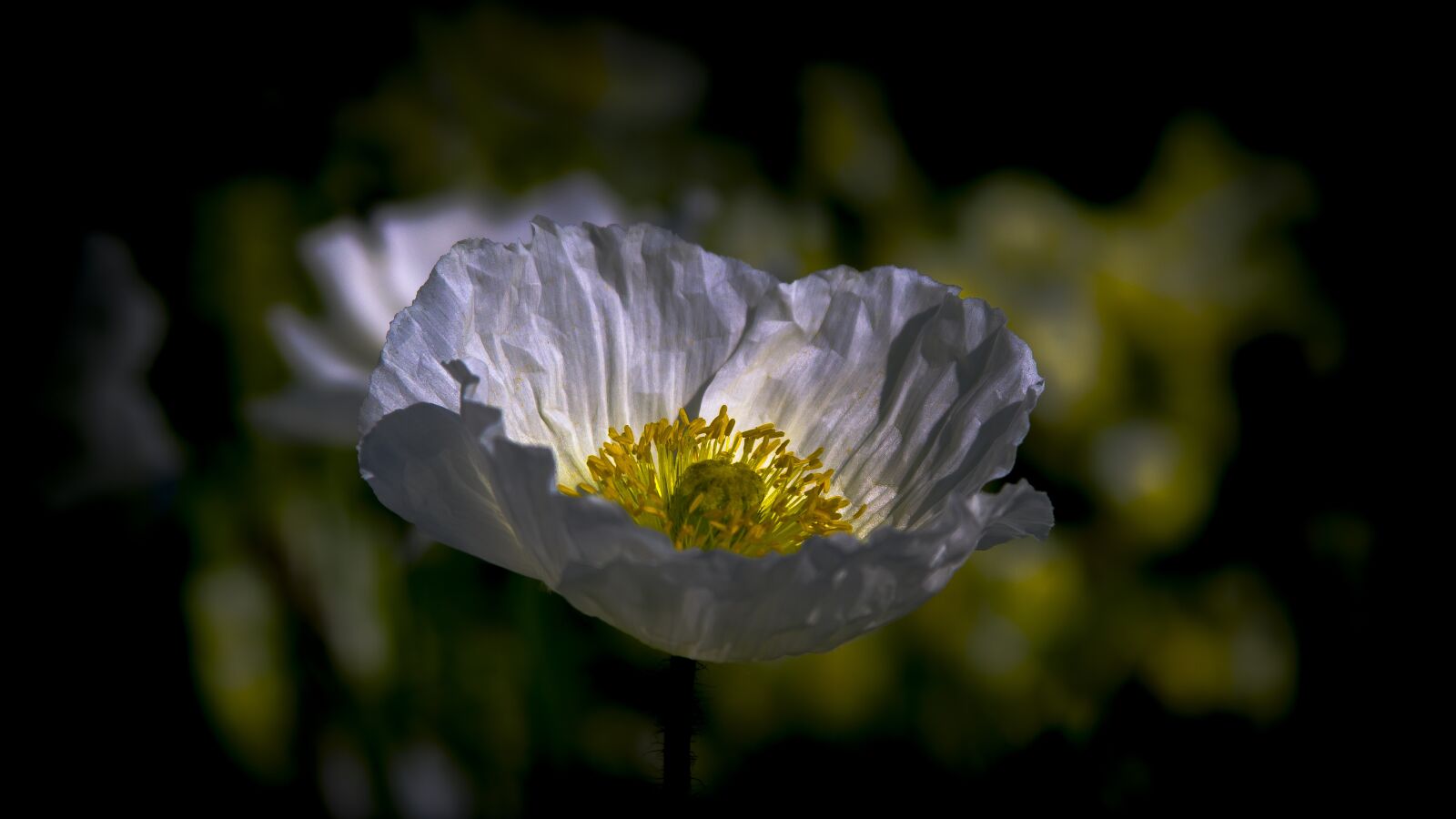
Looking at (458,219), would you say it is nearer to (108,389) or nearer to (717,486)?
(108,389)

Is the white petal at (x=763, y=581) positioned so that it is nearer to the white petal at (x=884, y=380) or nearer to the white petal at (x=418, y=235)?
the white petal at (x=884, y=380)

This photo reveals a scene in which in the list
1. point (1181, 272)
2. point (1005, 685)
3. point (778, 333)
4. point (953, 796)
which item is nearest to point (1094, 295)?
point (1181, 272)

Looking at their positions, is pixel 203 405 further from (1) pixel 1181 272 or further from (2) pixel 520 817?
(1) pixel 1181 272

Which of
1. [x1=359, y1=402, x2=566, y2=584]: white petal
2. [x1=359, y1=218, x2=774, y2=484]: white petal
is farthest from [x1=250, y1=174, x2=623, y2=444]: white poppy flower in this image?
[x1=359, y1=402, x2=566, y2=584]: white petal

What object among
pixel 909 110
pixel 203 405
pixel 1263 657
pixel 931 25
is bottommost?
pixel 1263 657

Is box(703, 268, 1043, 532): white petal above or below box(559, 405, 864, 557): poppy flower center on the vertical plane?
above

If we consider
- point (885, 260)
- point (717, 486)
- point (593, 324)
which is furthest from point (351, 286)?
point (885, 260)

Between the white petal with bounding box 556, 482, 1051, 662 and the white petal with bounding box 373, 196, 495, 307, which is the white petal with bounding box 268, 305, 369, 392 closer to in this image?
the white petal with bounding box 373, 196, 495, 307
